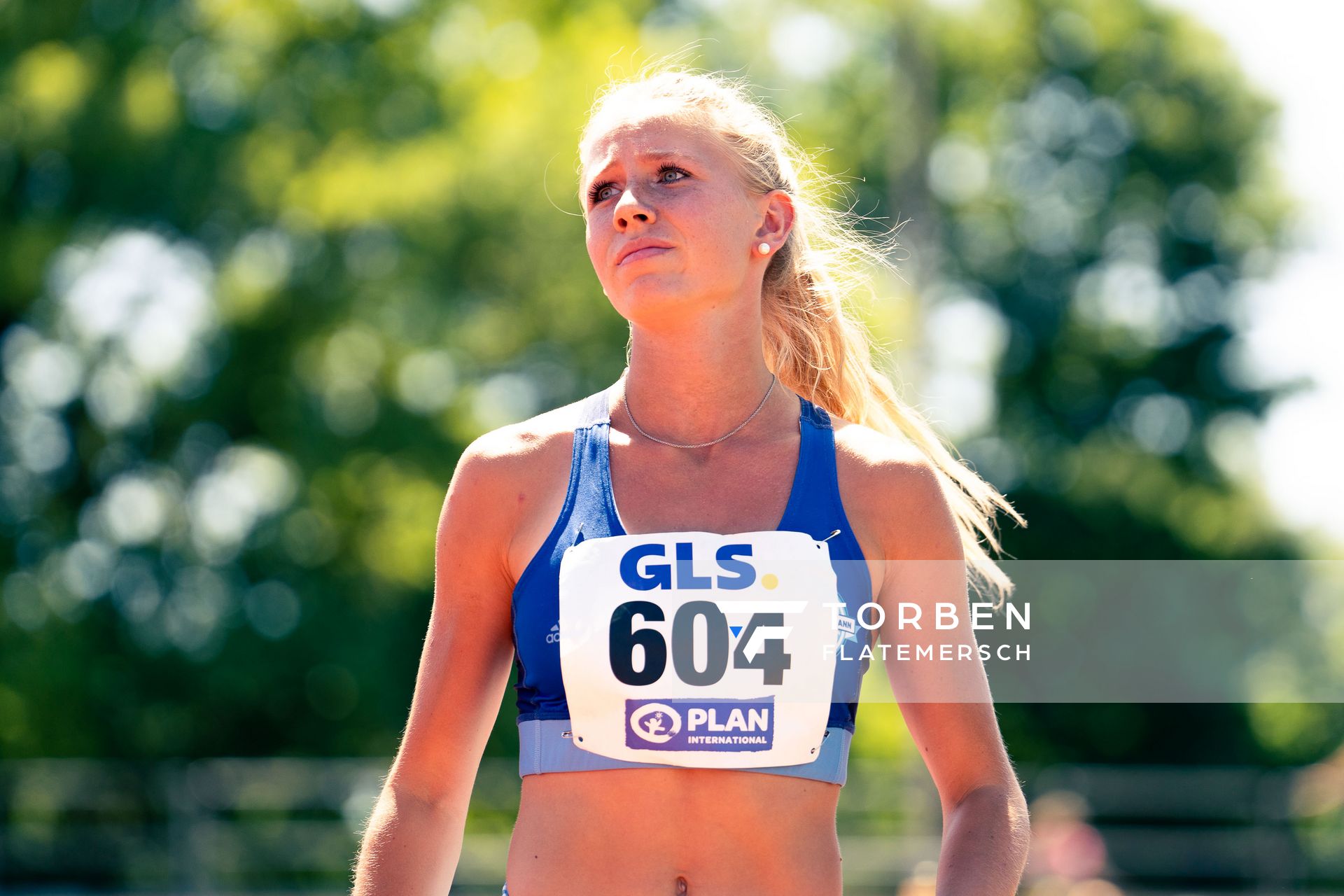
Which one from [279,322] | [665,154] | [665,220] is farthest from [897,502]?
[279,322]

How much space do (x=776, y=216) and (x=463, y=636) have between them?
949 mm

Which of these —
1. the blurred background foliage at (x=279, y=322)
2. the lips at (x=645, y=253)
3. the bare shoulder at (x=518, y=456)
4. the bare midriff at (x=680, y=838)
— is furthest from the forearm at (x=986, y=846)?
the blurred background foliage at (x=279, y=322)

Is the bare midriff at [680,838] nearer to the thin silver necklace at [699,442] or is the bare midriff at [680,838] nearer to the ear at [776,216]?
the thin silver necklace at [699,442]

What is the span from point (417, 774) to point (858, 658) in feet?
2.44

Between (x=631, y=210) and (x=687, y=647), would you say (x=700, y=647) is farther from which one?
(x=631, y=210)

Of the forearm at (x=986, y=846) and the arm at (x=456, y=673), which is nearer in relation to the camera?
the forearm at (x=986, y=846)

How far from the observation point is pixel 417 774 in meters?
2.58

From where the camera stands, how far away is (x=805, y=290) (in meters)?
3.04

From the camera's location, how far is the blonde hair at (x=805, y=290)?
110 inches

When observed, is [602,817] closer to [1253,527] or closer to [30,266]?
[30,266]

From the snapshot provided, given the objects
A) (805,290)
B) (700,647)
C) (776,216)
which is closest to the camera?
(700,647)

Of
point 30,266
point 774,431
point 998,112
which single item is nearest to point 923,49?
point 998,112

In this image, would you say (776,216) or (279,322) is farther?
(279,322)

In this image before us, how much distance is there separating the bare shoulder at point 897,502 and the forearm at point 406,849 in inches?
32.8
